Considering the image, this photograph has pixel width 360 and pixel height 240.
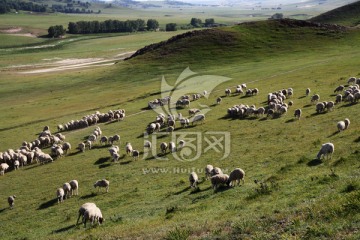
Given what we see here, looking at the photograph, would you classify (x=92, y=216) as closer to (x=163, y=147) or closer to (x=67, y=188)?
(x=67, y=188)

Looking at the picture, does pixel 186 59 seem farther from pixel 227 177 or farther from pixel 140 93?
pixel 227 177

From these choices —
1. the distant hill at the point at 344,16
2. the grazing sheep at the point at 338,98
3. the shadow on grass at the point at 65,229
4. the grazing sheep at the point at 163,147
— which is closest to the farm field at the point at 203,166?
the shadow on grass at the point at 65,229

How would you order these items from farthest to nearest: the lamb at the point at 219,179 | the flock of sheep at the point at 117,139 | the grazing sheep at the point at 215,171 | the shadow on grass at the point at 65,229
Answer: the flock of sheep at the point at 117,139 → the grazing sheep at the point at 215,171 → the lamb at the point at 219,179 → the shadow on grass at the point at 65,229

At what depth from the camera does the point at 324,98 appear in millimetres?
40406

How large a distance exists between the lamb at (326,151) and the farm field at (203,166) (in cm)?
73

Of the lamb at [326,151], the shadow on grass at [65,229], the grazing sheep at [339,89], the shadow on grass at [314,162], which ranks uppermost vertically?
the grazing sheep at [339,89]

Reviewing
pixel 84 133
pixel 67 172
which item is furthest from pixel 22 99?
pixel 67 172

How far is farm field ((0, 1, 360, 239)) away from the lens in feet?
48.3

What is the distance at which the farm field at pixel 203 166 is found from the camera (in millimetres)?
14711

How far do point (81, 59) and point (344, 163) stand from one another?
12321 centimetres

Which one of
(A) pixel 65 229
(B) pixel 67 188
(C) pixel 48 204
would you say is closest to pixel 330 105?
(B) pixel 67 188

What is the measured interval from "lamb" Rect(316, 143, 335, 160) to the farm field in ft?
2.39

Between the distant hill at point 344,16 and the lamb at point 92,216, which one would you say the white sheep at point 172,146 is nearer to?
the lamb at point 92,216

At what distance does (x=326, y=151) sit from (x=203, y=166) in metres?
8.40
